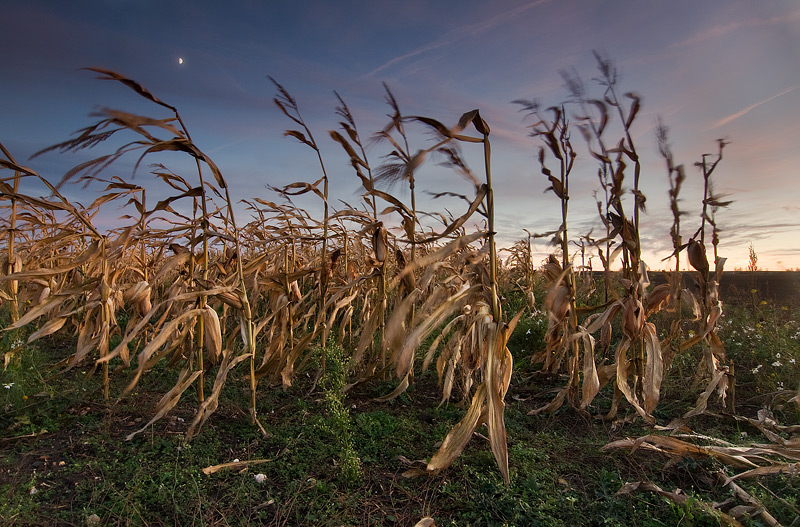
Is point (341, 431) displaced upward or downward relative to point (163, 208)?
downward

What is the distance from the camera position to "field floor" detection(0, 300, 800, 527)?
2.10m

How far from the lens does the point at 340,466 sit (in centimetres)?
246

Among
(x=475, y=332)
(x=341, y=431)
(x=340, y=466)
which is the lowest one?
(x=340, y=466)

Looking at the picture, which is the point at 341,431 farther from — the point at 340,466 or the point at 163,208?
the point at 163,208

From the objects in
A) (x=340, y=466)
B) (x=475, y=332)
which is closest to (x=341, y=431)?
(x=340, y=466)

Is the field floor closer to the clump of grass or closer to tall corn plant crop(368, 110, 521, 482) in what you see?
the clump of grass

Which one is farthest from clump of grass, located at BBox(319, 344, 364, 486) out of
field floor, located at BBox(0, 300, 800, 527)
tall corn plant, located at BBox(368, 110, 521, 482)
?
tall corn plant, located at BBox(368, 110, 521, 482)

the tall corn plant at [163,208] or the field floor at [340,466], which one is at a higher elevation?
the tall corn plant at [163,208]

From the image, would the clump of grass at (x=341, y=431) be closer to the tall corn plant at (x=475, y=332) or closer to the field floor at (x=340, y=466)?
the field floor at (x=340, y=466)

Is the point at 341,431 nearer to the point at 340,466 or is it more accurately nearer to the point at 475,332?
the point at 340,466

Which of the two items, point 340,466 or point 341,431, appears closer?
point 340,466

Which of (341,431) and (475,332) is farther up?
(475,332)

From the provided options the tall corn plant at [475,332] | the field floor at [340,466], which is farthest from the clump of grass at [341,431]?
the tall corn plant at [475,332]

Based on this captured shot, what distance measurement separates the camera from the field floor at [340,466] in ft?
6.89
